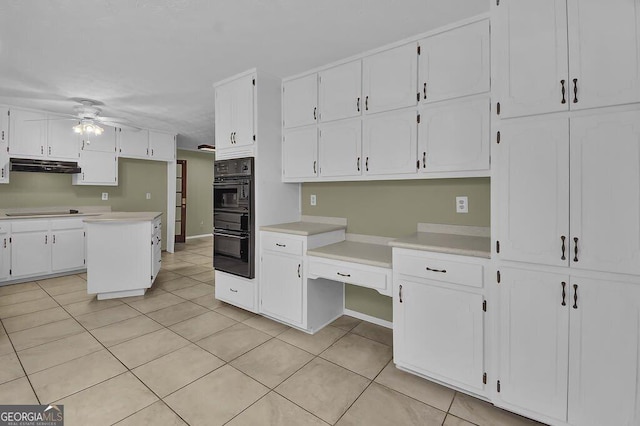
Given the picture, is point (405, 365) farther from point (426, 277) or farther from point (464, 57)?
point (464, 57)

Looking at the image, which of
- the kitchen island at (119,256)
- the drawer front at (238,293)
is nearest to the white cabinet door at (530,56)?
the drawer front at (238,293)

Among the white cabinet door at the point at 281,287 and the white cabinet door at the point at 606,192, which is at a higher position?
the white cabinet door at the point at 606,192

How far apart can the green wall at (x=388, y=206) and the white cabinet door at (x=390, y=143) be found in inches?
13.0

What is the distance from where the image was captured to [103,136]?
5.11m

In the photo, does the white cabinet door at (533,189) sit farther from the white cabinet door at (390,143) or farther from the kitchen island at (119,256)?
the kitchen island at (119,256)

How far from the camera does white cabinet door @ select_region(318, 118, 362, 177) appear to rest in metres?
2.68

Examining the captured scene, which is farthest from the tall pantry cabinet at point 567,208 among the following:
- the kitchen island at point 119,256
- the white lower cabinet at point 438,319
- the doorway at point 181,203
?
the doorway at point 181,203

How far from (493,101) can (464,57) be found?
22.8 inches

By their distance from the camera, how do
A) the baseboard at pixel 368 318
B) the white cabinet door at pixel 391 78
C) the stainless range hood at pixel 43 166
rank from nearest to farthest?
the white cabinet door at pixel 391 78 → the baseboard at pixel 368 318 → the stainless range hood at pixel 43 166

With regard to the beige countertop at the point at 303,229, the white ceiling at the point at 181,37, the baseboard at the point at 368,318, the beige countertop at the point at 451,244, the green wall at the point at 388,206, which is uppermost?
the white ceiling at the point at 181,37

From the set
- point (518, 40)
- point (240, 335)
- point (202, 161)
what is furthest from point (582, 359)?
point (202, 161)

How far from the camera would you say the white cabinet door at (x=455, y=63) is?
206 cm

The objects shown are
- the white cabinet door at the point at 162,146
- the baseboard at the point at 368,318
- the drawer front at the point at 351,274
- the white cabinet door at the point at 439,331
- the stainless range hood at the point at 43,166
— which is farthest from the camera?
the white cabinet door at the point at 162,146

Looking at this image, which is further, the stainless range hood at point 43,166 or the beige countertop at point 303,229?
the stainless range hood at point 43,166
